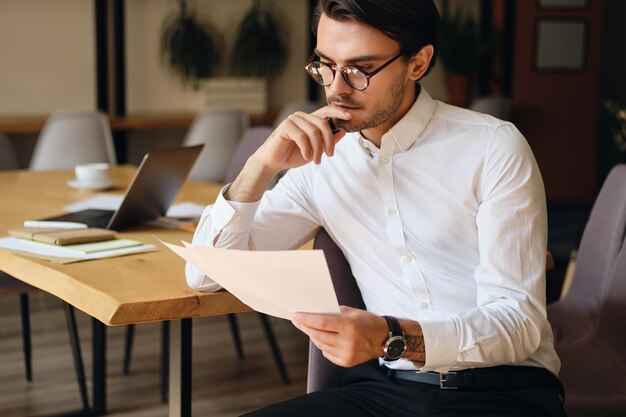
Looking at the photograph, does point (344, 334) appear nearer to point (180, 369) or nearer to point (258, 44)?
point (180, 369)

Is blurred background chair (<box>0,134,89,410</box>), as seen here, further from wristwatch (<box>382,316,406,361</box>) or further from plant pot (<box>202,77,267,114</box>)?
plant pot (<box>202,77,267,114</box>)

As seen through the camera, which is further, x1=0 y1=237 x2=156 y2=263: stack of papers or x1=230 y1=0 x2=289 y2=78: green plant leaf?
x1=230 y1=0 x2=289 y2=78: green plant leaf

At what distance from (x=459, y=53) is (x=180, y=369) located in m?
6.08

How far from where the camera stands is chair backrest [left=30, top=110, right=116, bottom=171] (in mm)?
4914

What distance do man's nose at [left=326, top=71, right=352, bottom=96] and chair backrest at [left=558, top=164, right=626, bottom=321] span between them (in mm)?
913

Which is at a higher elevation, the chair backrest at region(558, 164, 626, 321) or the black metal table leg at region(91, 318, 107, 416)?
the chair backrest at region(558, 164, 626, 321)

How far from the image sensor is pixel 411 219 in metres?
1.88

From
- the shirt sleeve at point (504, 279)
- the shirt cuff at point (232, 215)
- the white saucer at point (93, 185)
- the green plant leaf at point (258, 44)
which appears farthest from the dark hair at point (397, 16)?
the green plant leaf at point (258, 44)

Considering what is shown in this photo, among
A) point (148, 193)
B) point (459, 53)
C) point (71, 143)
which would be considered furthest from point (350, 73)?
point (459, 53)

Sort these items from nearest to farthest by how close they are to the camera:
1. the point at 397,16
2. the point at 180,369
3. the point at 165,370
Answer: the point at 397,16, the point at 180,369, the point at 165,370

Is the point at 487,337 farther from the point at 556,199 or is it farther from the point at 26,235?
the point at 556,199

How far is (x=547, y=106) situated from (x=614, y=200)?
18.0 ft

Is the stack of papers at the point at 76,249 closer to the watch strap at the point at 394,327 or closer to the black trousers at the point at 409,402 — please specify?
the black trousers at the point at 409,402

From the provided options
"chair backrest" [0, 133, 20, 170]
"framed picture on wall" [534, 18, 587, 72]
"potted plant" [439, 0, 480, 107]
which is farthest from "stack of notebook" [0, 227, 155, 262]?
"framed picture on wall" [534, 18, 587, 72]
